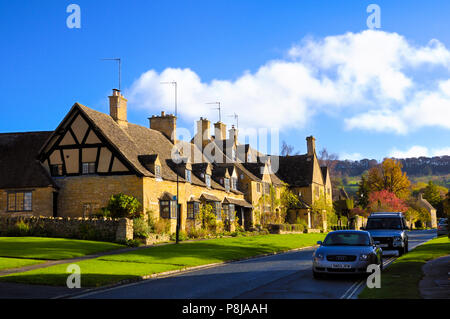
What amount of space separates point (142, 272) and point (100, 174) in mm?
22020

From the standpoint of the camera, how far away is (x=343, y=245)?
16906 mm

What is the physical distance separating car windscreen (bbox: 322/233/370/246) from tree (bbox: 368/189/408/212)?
60.8m

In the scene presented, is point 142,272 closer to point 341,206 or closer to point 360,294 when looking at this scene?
point 360,294

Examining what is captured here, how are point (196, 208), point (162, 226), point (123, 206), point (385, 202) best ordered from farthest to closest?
1. point (385, 202)
2. point (196, 208)
3. point (162, 226)
4. point (123, 206)

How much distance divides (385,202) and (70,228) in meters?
56.9

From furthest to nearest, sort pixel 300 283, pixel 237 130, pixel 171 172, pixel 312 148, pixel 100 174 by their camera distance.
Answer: pixel 312 148 < pixel 237 130 < pixel 171 172 < pixel 100 174 < pixel 300 283

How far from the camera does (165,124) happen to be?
53.5 meters

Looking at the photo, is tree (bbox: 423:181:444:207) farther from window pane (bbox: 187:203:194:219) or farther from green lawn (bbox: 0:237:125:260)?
green lawn (bbox: 0:237:125:260)

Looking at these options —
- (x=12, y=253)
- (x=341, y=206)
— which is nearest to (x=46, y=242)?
(x=12, y=253)

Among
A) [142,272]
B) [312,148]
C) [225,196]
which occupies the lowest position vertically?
[142,272]

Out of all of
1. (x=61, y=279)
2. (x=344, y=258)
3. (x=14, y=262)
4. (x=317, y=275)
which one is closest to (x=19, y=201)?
(x=14, y=262)

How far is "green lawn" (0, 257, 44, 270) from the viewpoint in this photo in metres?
21.5

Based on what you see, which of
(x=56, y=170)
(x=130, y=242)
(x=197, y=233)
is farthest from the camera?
(x=197, y=233)

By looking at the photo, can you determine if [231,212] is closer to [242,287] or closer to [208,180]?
[208,180]
